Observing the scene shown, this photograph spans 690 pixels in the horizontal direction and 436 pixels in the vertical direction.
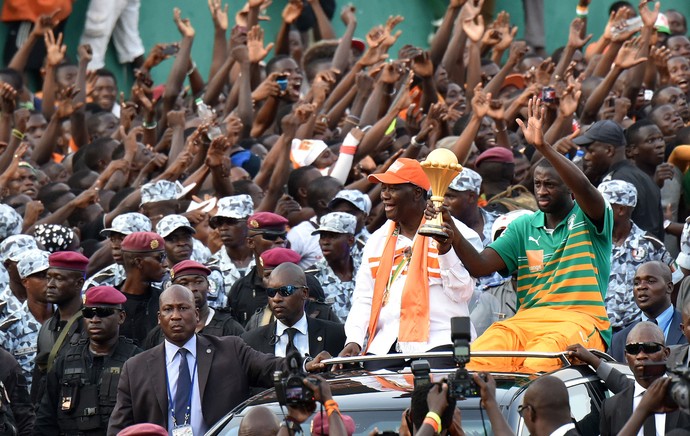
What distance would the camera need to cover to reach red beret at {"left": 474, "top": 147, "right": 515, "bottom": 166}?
40.9 feet

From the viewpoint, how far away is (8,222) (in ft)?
37.3

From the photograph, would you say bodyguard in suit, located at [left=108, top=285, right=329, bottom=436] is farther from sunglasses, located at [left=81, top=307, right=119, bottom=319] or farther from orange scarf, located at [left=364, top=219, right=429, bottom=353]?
sunglasses, located at [left=81, top=307, right=119, bottom=319]

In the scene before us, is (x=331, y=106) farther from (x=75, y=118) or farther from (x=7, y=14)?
(x=7, y=14)

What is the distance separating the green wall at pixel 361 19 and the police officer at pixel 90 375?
28.0ft

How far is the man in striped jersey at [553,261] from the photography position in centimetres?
806

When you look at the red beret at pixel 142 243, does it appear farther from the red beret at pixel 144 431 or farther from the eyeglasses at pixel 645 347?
the eyeglasses at pixel 645 347

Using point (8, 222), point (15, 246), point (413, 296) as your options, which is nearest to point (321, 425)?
point (413, 296)

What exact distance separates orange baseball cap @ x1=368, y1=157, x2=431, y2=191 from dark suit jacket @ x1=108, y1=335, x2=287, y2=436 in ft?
3.77

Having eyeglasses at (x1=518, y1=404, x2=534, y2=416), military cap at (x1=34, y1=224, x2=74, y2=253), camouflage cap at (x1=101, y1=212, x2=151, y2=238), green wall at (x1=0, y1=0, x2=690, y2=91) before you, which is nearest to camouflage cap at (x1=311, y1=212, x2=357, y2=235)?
camouflage cap at (x1=101, y1=212, x2=151, y2=238)

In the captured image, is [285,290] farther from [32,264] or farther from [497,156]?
[497,156]

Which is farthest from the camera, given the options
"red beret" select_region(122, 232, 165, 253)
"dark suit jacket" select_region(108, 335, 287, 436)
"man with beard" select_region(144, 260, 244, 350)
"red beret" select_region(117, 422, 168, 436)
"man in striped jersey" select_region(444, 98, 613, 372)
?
"red beret" select_region(122, 232, 165, 253)

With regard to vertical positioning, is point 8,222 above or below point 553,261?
above

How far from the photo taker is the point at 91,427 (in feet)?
29.9

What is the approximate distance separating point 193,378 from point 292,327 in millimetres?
1059
